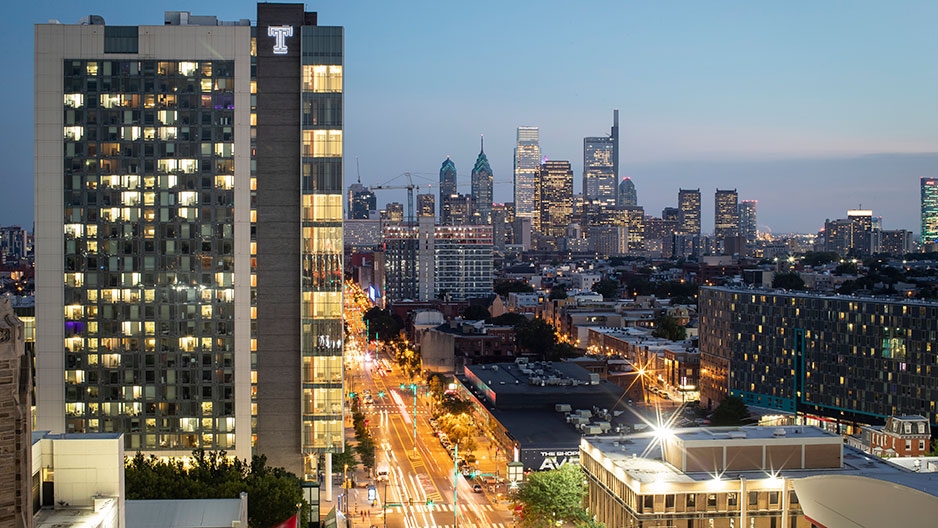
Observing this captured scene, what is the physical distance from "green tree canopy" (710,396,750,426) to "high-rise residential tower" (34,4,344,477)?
60.0 m

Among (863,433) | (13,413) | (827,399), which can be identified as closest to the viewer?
(13,413)

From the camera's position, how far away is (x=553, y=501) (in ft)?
243

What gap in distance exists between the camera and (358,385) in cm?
16012

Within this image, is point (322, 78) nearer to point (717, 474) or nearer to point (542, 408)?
point (717, 474)

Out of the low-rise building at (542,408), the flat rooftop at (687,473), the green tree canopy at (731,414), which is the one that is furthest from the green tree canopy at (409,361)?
the flat rooftop at (687,473)

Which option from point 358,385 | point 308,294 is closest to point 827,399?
point 358,385

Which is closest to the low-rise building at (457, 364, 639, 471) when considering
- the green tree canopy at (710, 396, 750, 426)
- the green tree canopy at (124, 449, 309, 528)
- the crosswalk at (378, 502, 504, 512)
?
the crosswalk at (378, 502, 504, 512)

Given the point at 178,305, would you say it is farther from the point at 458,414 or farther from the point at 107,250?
the point at 458,414

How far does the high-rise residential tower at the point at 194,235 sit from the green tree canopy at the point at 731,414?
197ft

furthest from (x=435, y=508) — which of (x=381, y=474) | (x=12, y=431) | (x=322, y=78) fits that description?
(x=12, y=431)

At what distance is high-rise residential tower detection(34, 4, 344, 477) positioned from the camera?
274ft

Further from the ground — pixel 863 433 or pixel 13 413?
pixel 13 413

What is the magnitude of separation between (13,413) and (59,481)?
1107 centimetres

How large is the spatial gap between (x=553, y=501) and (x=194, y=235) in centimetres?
3857
